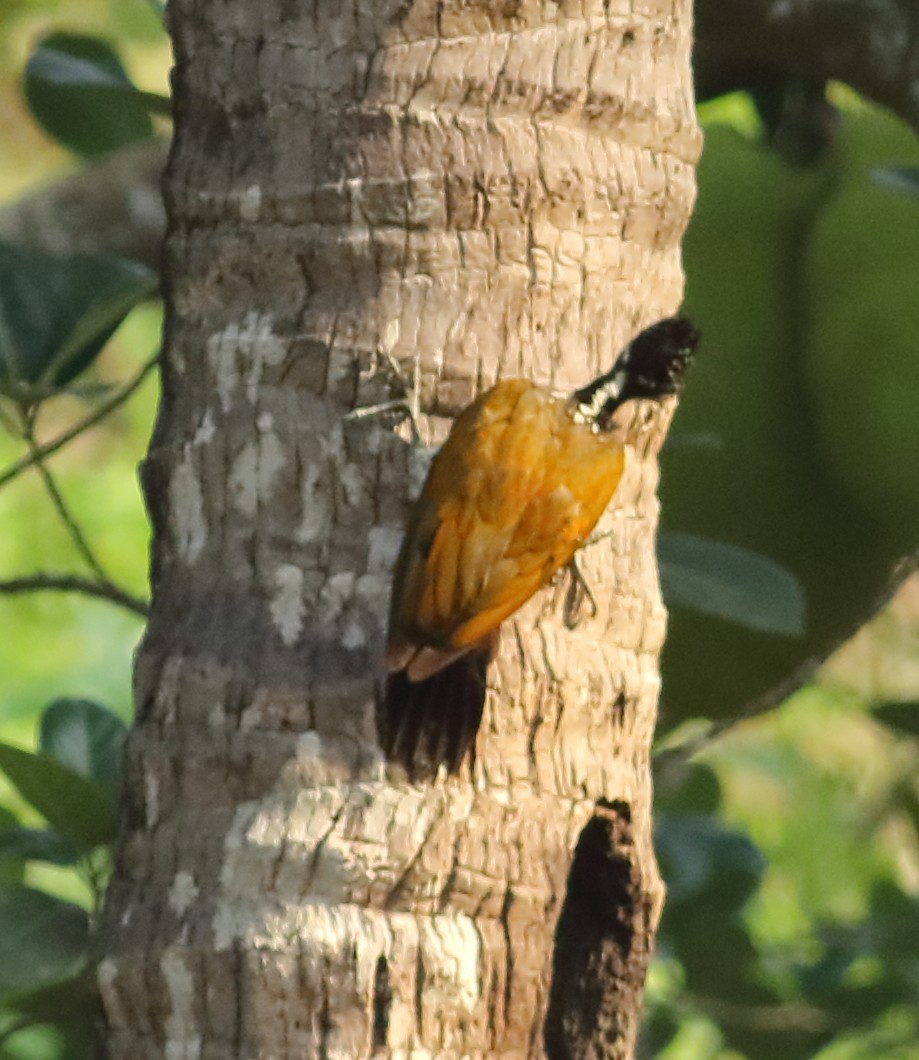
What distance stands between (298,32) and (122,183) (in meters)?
1.06

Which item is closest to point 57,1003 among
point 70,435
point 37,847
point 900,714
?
point 37,847

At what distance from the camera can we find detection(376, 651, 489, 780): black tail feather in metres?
1.21

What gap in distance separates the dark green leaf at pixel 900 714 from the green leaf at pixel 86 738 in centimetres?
70

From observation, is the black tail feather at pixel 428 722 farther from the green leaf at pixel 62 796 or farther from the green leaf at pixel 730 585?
the green leaf at pixel 730 585

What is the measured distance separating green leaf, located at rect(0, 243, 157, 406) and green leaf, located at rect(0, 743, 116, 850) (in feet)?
1.17

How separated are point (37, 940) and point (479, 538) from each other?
17.0 inches

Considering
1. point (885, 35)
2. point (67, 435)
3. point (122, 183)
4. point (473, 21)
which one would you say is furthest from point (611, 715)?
point (122, 183)

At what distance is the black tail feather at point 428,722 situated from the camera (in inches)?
47.5

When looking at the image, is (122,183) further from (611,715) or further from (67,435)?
(611,715)

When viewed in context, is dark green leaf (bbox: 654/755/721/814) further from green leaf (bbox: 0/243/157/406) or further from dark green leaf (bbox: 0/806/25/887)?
green leaf (bbox: 0/243/157/406)

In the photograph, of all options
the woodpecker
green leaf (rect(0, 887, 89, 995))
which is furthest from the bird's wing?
green leaf (rect(0, 887, 89, 995))

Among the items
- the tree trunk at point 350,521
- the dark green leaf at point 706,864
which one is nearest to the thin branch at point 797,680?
the tree trunk at point 350,521

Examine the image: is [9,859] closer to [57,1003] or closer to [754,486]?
[57,1003]

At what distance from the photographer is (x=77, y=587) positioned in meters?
1.67
